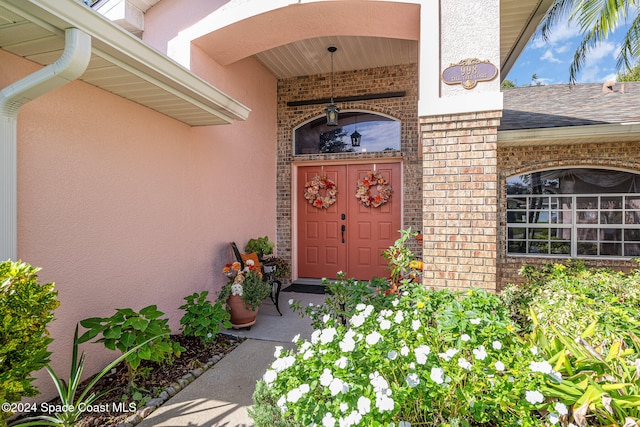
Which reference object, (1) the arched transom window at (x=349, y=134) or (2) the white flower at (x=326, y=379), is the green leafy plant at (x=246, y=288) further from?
(1) the arched transom window at (x=349, y=134)

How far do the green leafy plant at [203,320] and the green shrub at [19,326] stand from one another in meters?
1.62

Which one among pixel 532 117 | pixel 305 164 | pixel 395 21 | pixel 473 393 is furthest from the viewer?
pixel 305 164

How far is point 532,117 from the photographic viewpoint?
18.7ft

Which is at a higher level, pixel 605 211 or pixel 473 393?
pixel 605 211

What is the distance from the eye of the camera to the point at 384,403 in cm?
119

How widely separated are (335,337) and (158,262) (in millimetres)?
2612

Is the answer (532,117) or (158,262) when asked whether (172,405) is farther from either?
(532,117)

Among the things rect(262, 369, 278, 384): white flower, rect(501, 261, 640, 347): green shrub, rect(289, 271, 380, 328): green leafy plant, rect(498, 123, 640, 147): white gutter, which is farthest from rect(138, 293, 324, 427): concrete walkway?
rect(498, 123, 640, 147): white gutter

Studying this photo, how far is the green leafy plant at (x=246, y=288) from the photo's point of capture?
13.0ft

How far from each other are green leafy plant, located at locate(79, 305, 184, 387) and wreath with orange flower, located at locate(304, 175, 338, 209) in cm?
400

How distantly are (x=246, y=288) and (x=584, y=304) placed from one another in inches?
129

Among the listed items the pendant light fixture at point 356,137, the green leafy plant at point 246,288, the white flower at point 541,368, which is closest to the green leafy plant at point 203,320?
the green leafy plant at point 246,288

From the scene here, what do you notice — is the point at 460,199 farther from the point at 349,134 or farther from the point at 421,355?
the point at 349,134

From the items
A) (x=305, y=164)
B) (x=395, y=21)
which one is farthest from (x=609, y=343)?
(x=305, y=164)
